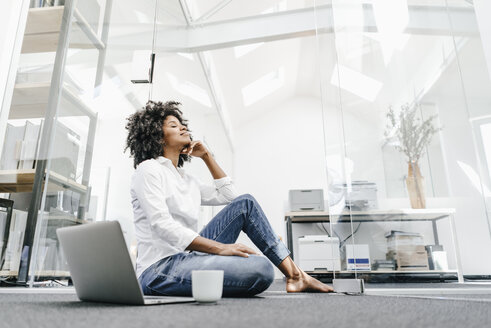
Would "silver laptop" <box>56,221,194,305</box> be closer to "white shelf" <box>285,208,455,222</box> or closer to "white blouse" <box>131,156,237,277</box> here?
"white blouse" <box>131,156,237,277</box>

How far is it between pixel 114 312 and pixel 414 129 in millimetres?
1485

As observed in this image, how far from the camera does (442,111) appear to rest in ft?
5.46

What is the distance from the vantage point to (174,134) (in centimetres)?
164

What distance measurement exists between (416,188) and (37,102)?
2.00m

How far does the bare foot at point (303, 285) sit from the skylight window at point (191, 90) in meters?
2.07

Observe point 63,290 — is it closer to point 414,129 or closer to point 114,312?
point 114,312

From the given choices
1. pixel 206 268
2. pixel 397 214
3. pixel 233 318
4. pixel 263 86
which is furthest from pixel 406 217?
pixel 263 86

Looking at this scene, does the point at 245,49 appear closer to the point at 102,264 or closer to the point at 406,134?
the point at 406,134

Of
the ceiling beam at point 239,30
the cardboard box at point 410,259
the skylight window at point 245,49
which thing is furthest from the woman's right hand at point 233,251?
the skylight window at point 245,49

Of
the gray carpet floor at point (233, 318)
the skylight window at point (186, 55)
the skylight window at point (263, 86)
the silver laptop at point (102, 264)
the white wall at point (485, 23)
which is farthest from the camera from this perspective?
the skylight window at point (263, 86)

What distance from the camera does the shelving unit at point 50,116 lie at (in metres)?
1.81

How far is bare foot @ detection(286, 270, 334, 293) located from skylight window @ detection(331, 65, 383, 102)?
92 centimetres

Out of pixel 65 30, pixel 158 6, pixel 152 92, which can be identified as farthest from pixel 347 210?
pixel 158 6

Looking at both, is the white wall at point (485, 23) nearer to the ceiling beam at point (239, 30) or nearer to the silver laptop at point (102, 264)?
the ceiling beam at point (239, 30)
